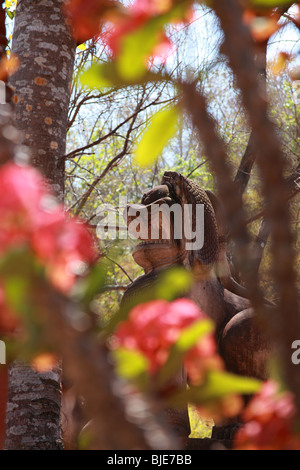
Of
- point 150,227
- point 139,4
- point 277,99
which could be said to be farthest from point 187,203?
point 277,99

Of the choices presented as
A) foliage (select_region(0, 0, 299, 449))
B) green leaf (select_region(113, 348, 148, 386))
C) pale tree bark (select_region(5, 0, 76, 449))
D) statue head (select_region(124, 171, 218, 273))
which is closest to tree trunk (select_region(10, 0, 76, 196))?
pale tree bark (select_region(5, 0, 76, 449))

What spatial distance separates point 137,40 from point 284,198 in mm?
275

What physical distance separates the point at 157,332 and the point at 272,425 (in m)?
0.18

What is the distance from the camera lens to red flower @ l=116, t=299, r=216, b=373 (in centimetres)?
80

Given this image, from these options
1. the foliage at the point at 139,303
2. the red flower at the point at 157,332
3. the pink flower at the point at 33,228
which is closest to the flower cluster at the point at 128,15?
the foliage at the point at 139,303

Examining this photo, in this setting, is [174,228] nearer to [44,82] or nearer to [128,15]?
[44,82]

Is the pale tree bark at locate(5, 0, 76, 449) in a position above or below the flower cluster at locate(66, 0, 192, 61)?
above

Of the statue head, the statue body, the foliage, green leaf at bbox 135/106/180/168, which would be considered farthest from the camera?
the statue head

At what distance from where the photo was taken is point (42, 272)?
637mm

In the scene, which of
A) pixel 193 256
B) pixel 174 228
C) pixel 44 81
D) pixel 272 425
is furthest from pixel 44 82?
pixel 272 425

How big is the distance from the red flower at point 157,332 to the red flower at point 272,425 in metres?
0.09

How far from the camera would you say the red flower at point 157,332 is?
80cm

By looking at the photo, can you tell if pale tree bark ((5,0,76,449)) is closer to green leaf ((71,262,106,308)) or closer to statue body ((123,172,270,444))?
statue body ((123,172,270,444))

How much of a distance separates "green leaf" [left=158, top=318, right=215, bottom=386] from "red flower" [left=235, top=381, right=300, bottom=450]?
131mm
